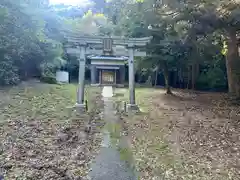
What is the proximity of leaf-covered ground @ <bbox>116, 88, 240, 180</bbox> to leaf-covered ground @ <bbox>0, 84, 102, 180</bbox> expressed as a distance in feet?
3.29

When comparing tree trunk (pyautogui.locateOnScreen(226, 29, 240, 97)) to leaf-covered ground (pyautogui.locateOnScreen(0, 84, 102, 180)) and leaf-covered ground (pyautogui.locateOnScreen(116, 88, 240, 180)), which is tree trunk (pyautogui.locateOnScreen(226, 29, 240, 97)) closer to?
leaf-covered ground (pyautogui.locateOnScreen(116, 88, 240, 180))

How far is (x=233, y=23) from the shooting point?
9453 mm

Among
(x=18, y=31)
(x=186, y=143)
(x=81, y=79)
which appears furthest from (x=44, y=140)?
(x=18, y=31)

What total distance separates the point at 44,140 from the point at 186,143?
293 cm

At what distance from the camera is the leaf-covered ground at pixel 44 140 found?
419 centimetres

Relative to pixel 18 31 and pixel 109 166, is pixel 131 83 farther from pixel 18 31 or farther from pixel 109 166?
pixel 109 166

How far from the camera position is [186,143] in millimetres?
5938

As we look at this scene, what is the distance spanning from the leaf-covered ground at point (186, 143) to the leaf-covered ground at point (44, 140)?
1004 millimetres

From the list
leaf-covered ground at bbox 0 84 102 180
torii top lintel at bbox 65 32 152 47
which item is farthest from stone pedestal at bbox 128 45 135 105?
leaf-covered ground at bbox 0 84 102 180

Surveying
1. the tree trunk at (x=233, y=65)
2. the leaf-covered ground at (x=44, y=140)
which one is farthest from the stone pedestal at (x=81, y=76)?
the tree trunk at (x=233, y=65)

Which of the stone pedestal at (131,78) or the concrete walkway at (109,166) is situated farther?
the stone pedestal at (131,78)

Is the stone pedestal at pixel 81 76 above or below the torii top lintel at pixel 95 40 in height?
below

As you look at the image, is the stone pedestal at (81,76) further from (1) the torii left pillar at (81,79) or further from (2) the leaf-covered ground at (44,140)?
(2) the leaf-covered ground at (44,140)

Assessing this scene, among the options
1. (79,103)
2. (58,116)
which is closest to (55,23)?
(79,103)
